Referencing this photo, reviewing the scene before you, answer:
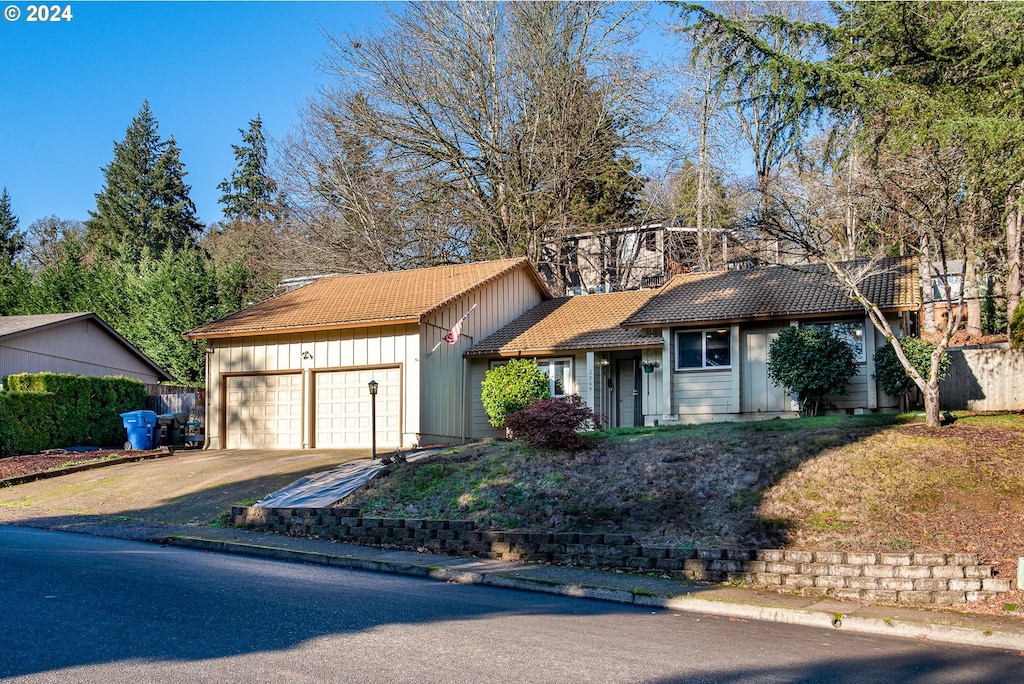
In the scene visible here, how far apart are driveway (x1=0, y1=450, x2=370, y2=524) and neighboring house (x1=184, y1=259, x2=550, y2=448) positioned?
1.34m

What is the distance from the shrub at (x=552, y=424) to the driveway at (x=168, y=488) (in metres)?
4.85

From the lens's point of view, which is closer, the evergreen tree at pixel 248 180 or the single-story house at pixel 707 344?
the single-story house at pixel 707 344

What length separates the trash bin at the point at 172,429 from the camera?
2617cm

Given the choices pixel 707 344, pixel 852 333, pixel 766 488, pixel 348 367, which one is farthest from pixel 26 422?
pixel 852 333

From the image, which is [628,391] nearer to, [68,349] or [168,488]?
[168,488]

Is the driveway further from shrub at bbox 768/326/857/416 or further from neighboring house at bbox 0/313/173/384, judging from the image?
neighboring house at bbox 0/313/173/384

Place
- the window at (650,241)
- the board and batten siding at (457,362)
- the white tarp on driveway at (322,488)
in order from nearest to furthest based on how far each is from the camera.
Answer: the white tarp on driveway at (322,488) → the board and batten siding at (457,362) → the window at (650,241)

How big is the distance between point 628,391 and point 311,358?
8.28 meters

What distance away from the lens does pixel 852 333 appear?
20.4 m

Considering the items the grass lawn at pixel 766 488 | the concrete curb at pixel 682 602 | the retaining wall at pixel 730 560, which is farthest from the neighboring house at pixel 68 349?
the retaining wall at pixel 730 560

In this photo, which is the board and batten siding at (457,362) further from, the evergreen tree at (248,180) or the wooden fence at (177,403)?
the evergreen tree at (248,180)

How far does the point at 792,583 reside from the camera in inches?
436

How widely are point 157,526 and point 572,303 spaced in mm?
15645

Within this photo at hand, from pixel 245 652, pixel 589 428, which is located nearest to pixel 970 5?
pixel 245 652
